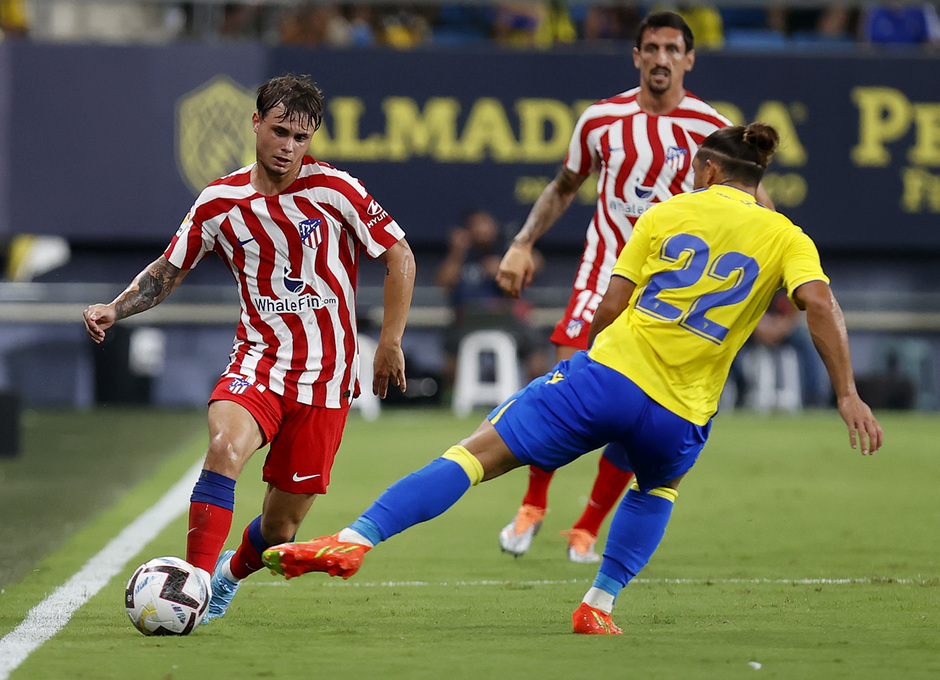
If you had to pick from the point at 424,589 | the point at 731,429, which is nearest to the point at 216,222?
the point at 424,589

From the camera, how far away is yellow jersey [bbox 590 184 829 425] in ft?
14.8

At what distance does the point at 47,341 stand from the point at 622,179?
428 inches

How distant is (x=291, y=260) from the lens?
16.6 feet

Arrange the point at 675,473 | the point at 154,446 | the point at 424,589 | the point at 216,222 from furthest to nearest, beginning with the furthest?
the point at 154,446 → the point at 424,589 → the point at 216,222 → the point at 675,473

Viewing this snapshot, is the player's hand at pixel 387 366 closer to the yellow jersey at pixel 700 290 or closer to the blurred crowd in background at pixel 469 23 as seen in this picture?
the yellow jersey at pixel 700 290

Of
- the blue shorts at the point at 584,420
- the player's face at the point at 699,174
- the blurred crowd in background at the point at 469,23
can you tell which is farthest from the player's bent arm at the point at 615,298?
the blurred crowd in background at the point at 469,23

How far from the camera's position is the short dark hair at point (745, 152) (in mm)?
4695

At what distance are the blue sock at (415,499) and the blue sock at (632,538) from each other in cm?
65

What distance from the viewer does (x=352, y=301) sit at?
5.22 meters

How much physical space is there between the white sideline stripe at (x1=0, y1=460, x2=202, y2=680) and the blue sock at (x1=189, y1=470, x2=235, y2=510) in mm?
696

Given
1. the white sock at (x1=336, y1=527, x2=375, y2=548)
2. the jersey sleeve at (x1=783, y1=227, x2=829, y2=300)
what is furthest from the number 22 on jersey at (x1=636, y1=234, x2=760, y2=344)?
the white sock at (x1=336, y1=527, x2=375, y2=548)

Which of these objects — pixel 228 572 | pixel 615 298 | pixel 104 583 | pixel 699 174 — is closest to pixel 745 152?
pixel 699 174

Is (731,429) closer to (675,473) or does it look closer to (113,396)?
(113,396)

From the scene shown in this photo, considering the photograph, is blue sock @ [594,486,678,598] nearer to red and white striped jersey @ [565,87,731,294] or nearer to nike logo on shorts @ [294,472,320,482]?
nike logo on shorts @ [294,472,320,482]
